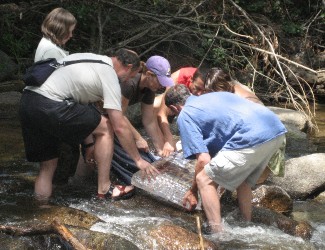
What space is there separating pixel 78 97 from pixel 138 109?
3802 millimetres

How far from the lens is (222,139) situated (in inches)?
184

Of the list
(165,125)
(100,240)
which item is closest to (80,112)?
(100,240)

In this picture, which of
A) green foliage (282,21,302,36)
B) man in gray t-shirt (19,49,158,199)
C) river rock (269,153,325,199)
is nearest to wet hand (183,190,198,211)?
man in gray t-shirt (19,49,158,199)

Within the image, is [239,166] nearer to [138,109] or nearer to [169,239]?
[169,239]

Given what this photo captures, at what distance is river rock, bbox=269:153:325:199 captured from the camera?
6508mm

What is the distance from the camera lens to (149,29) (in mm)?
9977

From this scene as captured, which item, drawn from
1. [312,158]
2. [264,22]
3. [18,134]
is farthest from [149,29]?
[312,158]

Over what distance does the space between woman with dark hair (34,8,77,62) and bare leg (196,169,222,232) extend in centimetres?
153

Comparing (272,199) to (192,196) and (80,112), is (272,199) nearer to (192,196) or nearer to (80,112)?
(192,196)

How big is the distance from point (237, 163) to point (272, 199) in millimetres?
1297

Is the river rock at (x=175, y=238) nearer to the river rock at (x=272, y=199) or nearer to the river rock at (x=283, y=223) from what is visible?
the river rock at (x=283, y=223)

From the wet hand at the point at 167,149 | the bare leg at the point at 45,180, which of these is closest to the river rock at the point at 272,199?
the wet hand at the point at 167,149

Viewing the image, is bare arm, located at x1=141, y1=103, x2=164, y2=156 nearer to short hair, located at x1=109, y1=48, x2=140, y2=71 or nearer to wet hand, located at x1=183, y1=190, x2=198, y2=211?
short hair, located at x1=109, y1=48, x2=140, y2=71

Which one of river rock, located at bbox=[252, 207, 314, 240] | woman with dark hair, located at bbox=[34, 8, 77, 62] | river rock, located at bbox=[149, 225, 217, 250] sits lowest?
river rock, located at bbox=[252, 207, 314, 240]
